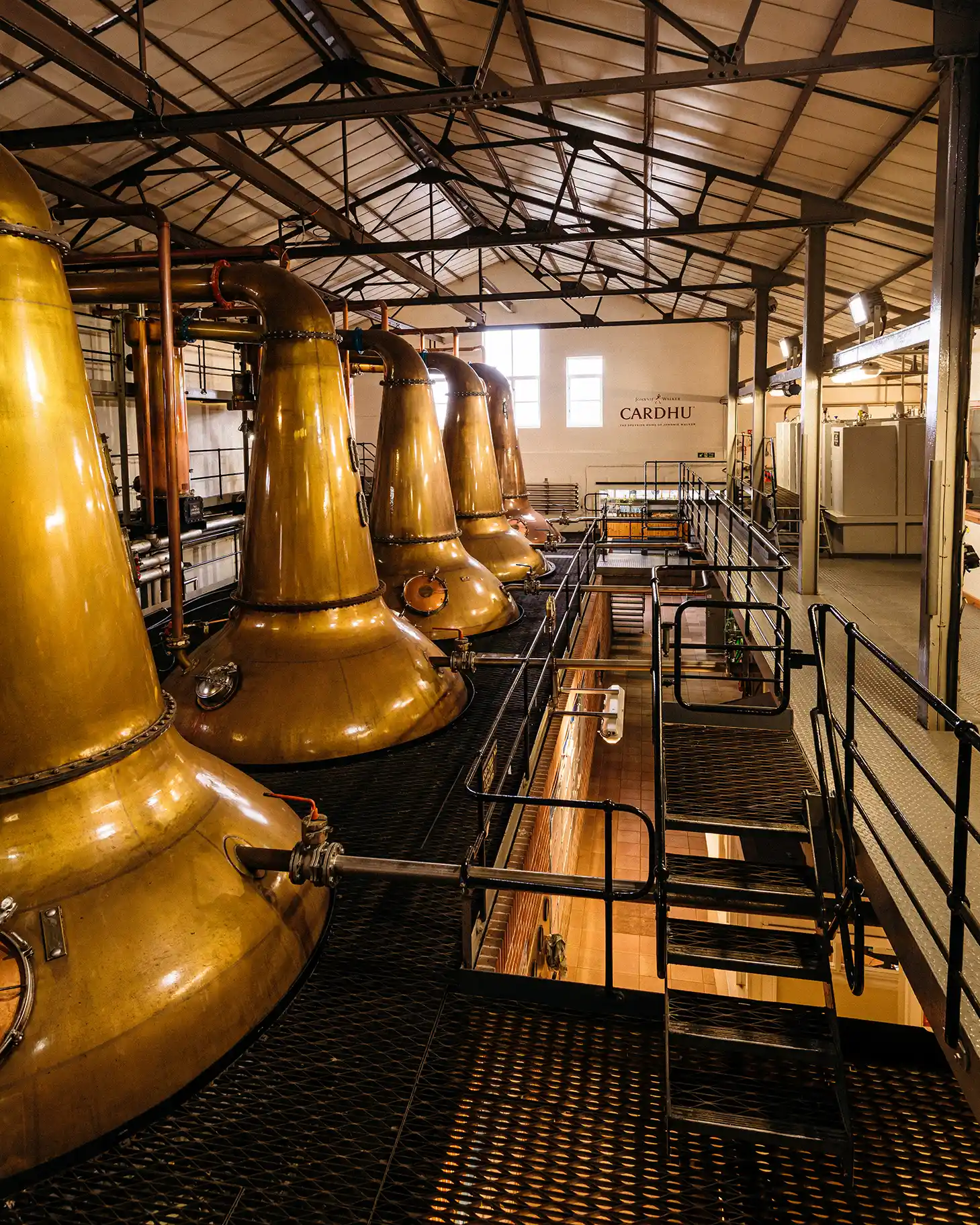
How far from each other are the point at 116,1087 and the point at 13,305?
2.04 metres

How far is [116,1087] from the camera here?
2193 mm

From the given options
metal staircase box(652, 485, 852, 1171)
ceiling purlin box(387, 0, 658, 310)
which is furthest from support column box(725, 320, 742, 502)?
metal staircase box(652, 485, 852, 1171)

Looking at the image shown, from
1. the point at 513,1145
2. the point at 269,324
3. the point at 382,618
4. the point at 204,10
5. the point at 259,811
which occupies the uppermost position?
the point at 204,10

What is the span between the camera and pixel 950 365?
5020 mm

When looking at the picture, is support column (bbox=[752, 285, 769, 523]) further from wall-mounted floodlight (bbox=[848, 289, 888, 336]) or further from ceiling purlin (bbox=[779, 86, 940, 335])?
wall-mounted floodlight (bbox=[848, 289, 888, 336])

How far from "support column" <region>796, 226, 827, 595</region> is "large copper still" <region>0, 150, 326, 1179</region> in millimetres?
8193

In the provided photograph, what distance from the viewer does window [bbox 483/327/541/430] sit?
2430cm

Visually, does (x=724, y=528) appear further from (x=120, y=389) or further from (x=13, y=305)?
(x=13, y=305)

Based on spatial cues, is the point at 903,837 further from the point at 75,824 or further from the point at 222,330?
the point at 222,330

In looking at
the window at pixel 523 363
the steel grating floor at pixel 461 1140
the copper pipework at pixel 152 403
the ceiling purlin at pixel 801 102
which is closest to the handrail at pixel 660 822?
the steel grating floor at pixel 461 1140

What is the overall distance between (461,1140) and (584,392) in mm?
23412

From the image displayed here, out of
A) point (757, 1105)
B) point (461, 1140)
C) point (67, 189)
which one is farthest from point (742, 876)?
point (67, 189)

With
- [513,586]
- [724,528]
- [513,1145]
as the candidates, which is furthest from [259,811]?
[724,528]

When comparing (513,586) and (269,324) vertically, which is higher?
(269,324)
